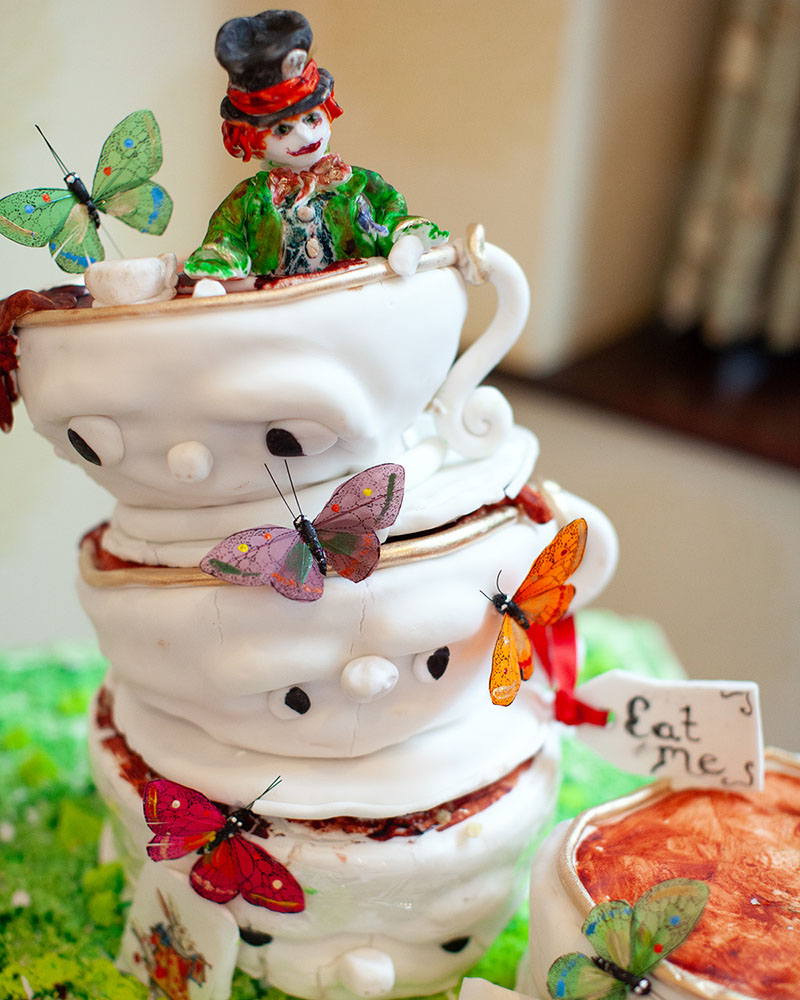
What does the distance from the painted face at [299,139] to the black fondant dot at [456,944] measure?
29.8 inches

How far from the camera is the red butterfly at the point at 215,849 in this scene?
0.85m

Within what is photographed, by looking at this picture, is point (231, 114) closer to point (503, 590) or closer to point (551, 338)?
point (503, 590)

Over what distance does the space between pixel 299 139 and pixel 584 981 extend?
0.73 m

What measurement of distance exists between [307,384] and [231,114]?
0.23 m

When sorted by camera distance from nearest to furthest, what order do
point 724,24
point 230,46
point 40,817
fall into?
point 230,46 → point 40,817 → point 724,24

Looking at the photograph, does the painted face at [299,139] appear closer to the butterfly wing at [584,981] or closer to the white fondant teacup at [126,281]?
the white fondant teacup at [126,281]

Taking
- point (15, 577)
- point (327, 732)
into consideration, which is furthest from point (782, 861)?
point (15, 577)

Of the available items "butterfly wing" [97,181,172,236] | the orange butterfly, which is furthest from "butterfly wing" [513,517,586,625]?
"butterfly wing" [97,181,172,236]

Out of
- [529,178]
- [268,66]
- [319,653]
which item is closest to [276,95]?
[268,66]

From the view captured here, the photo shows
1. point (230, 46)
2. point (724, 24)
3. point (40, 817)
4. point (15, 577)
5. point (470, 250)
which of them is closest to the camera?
point (230, 46)

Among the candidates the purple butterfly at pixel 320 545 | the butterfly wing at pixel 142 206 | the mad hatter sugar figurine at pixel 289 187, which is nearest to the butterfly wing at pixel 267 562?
the purple butterfly at pixel 320 545

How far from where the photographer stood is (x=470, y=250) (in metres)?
0.87

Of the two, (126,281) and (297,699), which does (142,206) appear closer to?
(126,281)

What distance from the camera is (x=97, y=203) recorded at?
864 millimetres
